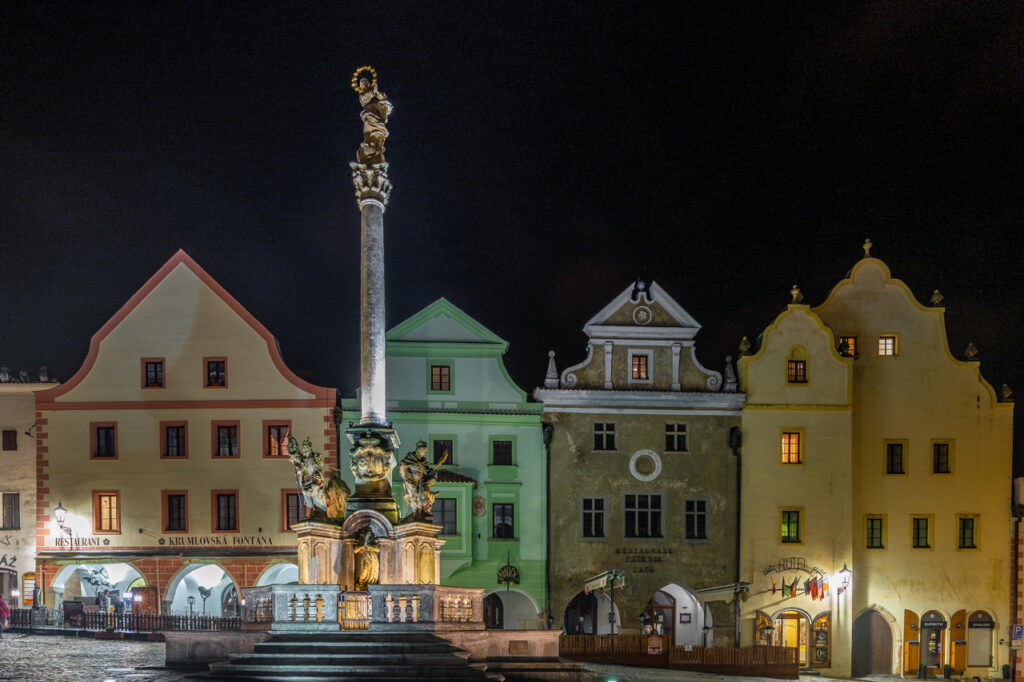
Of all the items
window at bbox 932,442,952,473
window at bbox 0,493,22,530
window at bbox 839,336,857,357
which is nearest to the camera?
window at bbox 0,493,22,530

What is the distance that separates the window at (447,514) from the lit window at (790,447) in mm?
13467

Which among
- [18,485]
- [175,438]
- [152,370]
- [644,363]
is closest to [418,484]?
[175,438]

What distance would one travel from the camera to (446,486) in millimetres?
43938

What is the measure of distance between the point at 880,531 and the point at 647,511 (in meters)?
9.59

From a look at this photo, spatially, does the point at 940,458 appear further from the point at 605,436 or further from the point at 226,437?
the point at 226,437

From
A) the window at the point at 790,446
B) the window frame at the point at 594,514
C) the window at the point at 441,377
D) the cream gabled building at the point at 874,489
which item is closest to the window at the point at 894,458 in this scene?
the cream gabled building at the point at 874,489

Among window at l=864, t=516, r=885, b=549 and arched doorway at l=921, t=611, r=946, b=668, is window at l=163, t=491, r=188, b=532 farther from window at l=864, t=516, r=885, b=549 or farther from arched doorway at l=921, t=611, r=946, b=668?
arched doorway at l=921, t=611, r=946, b=668

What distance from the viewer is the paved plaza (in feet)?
90.3

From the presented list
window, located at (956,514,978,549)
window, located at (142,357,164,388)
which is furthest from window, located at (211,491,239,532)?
window, located at (956,514,978,549)

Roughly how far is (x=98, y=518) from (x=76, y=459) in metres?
2.47

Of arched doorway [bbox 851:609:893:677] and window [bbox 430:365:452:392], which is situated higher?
window [bbox 430:365:452:392]

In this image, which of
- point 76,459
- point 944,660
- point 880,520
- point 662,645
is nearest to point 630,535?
point 662,645

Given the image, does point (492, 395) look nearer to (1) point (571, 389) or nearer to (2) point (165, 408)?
(1) point (571, 389)

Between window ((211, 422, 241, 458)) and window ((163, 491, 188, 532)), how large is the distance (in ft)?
7.06
